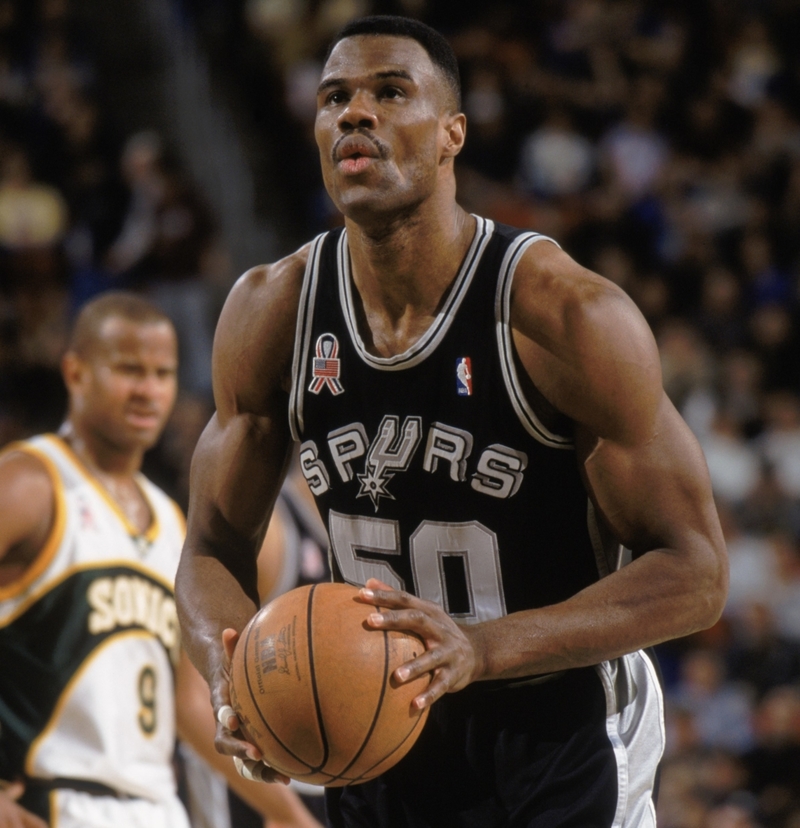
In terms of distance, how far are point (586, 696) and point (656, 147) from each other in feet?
25.8

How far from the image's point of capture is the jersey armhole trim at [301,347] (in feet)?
9.84

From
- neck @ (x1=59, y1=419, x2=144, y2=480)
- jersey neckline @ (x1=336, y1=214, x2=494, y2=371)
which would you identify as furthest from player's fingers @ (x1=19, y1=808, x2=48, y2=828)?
jersey neckline @ (x1=336, y1=214, x2=494, y2=371)

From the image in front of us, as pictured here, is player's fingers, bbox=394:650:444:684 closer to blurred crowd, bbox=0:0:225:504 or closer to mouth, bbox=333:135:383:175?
mouth, bbox=333:135:383:175

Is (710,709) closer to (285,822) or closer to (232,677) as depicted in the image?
(285,822)

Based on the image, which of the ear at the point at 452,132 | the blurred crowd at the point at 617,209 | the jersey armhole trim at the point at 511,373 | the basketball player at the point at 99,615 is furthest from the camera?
the blurred crowd at the point at 617,209

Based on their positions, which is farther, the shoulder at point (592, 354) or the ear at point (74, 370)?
the ear at point (74, 370)

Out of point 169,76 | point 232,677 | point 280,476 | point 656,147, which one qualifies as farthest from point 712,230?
point 232,677

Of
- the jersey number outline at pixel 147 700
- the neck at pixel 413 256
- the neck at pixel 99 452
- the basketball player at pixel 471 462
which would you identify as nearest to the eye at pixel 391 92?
the basketball player at pixel 471 462

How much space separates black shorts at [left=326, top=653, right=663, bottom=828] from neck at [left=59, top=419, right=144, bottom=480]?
216 cm

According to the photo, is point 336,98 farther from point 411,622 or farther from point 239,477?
point 411,622

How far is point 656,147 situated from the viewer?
1012 cm

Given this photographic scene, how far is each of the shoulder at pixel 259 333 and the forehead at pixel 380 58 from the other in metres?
0.45

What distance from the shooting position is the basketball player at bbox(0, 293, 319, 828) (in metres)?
4.29

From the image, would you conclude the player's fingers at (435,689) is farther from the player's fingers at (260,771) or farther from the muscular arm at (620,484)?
the player's fingers at (260,771)
